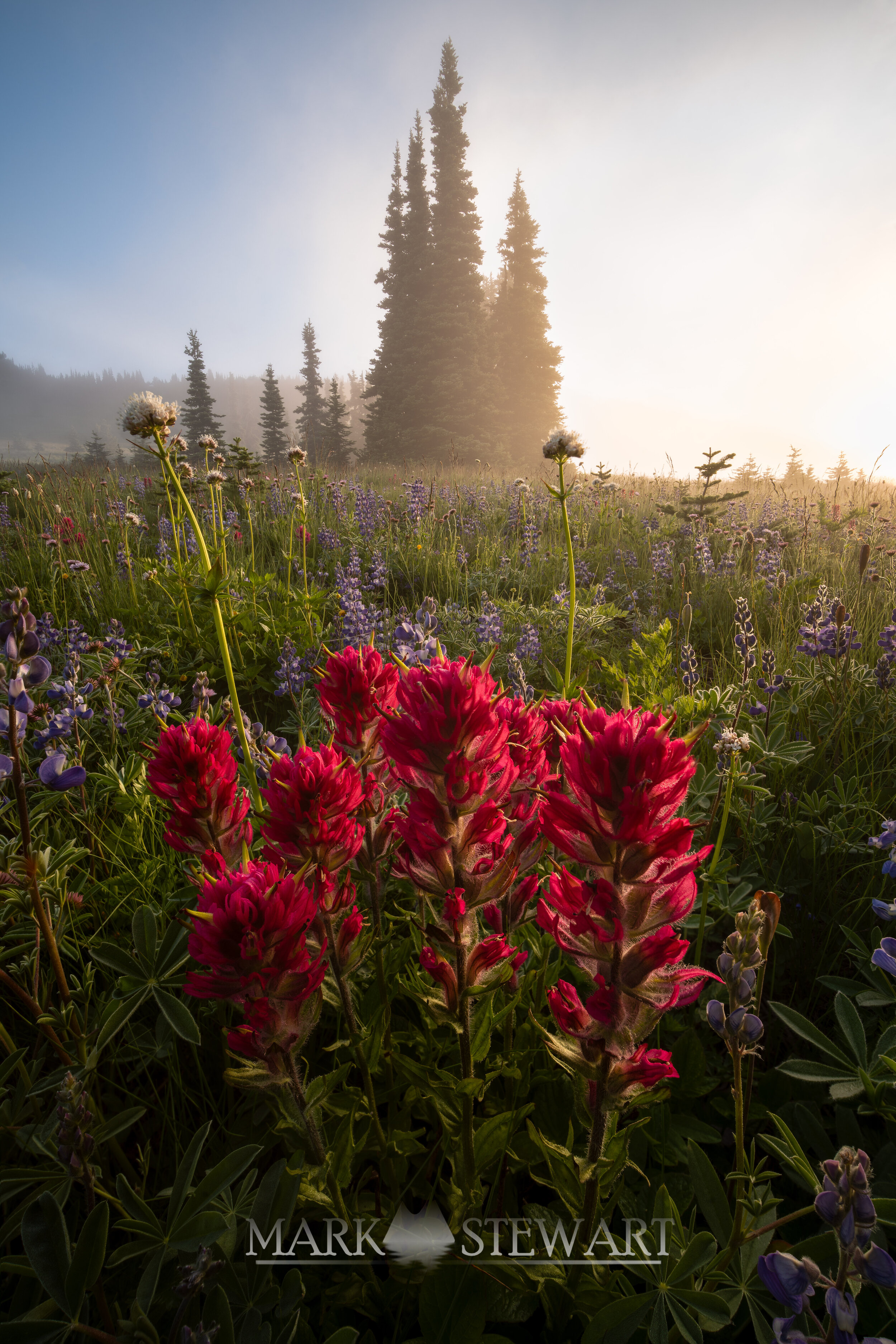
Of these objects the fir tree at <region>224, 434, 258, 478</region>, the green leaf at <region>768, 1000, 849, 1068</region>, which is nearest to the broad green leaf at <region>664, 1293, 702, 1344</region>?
the green leaf at <region>768, 1000, 849, 1068</region>

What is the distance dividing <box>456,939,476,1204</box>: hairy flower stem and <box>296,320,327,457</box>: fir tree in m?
38.5

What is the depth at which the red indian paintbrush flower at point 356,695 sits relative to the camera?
115cm

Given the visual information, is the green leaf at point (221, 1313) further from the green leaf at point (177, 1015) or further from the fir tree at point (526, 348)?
the fir tree at point (526, 348)

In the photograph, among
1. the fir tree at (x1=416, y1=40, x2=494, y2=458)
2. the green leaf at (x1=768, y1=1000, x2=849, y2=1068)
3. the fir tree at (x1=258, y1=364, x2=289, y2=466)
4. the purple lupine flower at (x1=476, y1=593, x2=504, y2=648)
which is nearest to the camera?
the green leaf at (x1=768, y1=1000, x2=849, y2=1068)

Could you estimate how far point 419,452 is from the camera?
25750 mm

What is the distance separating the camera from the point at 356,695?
115 centimetres

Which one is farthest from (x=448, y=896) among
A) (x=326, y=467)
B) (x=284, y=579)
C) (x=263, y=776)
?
(x=326, y=467)

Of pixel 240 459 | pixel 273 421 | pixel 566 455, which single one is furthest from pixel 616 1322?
pixel 273 421

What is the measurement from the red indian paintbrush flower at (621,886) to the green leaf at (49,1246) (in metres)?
0.91

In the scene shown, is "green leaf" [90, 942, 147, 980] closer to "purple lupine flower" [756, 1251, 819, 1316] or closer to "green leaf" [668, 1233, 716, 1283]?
"green leaf" [668, 1233, 716, 1283]

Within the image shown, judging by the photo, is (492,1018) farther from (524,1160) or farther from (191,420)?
(191,420)

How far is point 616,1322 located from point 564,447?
2.25m

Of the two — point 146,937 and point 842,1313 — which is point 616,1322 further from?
point 146,937

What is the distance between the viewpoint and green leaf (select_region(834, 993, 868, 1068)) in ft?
4.20
